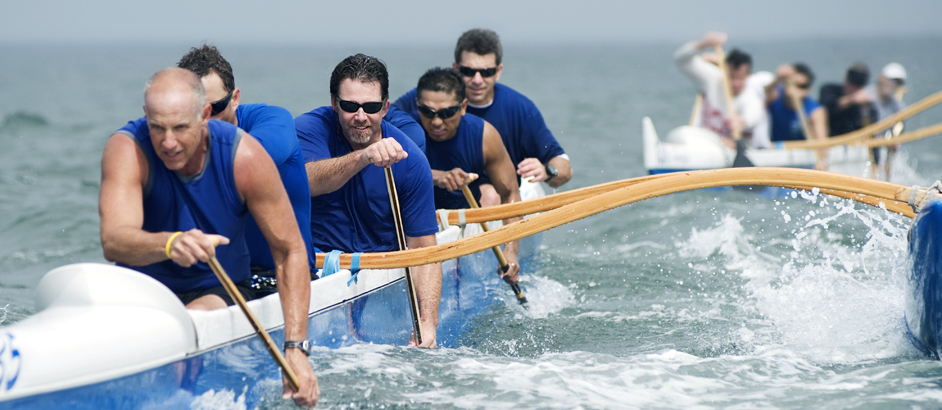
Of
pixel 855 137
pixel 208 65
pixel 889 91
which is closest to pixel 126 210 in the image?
pixel 208 65

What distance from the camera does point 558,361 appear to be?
372 cm

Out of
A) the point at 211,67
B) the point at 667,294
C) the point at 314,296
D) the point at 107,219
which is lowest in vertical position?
the point at 667,294

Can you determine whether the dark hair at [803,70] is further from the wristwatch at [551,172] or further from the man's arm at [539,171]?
the wristwatch at [551,172]

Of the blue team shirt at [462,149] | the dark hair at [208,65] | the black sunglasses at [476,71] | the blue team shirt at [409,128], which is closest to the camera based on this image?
the dark hair at [208,65]

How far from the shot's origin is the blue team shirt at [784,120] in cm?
1080

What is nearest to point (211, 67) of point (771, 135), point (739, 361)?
point (739, 361)

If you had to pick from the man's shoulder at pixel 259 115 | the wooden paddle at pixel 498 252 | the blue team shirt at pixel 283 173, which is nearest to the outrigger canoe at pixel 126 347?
the blue team shirt at pixel 283 173

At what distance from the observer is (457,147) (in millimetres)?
5109

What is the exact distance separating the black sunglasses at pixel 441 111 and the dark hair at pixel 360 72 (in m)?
0.96

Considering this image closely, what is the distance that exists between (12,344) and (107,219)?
44 centimetres

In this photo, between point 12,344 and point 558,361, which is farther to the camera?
point 558,361

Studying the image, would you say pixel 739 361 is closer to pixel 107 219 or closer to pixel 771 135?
pixel 107 219

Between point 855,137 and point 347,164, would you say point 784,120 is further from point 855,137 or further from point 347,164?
point 347,164

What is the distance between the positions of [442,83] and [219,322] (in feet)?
7.59
